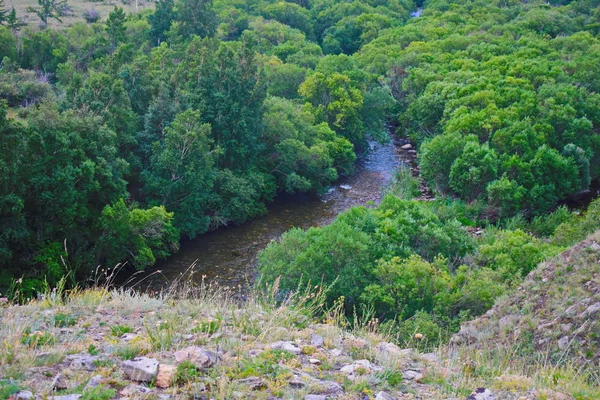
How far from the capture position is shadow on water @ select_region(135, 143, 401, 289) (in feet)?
94.7

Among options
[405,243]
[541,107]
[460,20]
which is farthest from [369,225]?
[460,20]

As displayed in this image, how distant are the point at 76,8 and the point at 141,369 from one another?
75380 millimetres

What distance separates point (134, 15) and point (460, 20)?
4458 cm

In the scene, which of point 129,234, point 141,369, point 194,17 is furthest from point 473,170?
point 194,17

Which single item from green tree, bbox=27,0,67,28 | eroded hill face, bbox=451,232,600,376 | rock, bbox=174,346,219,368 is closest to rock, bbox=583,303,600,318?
eroded hill face, bbox=451,232,600,376

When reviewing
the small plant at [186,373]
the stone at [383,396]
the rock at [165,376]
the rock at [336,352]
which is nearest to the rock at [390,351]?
the rock at [336,352]

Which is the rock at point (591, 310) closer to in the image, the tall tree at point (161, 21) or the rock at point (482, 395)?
the rock at point (482, 395)

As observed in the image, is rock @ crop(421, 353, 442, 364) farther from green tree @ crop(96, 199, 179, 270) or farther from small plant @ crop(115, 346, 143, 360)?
green tree @ crop(96, 199, 179, 270)

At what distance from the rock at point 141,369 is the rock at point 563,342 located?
886cm

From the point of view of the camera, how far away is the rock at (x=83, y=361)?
7523 mm

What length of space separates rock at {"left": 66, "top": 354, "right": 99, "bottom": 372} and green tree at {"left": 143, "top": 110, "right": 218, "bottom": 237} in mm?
23637

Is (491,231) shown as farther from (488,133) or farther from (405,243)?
(488,133)

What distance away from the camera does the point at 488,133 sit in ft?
131

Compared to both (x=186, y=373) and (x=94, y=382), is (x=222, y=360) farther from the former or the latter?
(x=94, y=382)
